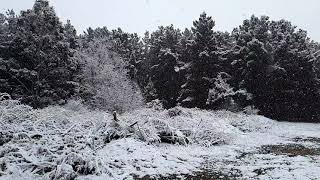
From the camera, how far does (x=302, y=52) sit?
4019cm

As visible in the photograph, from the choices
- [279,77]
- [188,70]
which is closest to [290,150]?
[279,77]

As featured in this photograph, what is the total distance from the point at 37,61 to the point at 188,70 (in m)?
16.5

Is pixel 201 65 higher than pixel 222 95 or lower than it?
higher

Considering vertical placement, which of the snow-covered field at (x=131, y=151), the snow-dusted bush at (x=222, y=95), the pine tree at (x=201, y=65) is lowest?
the snow-covered field at (x=131, y=151)

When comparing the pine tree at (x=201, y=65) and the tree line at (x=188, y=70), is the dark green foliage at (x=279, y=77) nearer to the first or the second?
the tree line at (x=188, y=70)

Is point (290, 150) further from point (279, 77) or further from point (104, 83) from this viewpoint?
point (279, 77)

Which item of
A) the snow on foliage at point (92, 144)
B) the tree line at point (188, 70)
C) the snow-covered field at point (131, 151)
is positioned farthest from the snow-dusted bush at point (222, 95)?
the snow on foliage at point (92, 144)

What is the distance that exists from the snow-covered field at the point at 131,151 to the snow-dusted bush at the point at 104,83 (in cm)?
1862

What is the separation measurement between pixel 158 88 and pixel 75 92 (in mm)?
14367

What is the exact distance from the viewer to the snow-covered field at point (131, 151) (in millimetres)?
10688

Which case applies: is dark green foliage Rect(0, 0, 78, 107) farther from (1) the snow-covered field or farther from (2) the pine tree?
(1) the snow-covered field

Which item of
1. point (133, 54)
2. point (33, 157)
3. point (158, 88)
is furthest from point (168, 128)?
point (133, 54)

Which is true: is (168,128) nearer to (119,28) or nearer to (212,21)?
(212,21)

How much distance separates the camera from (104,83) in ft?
125
